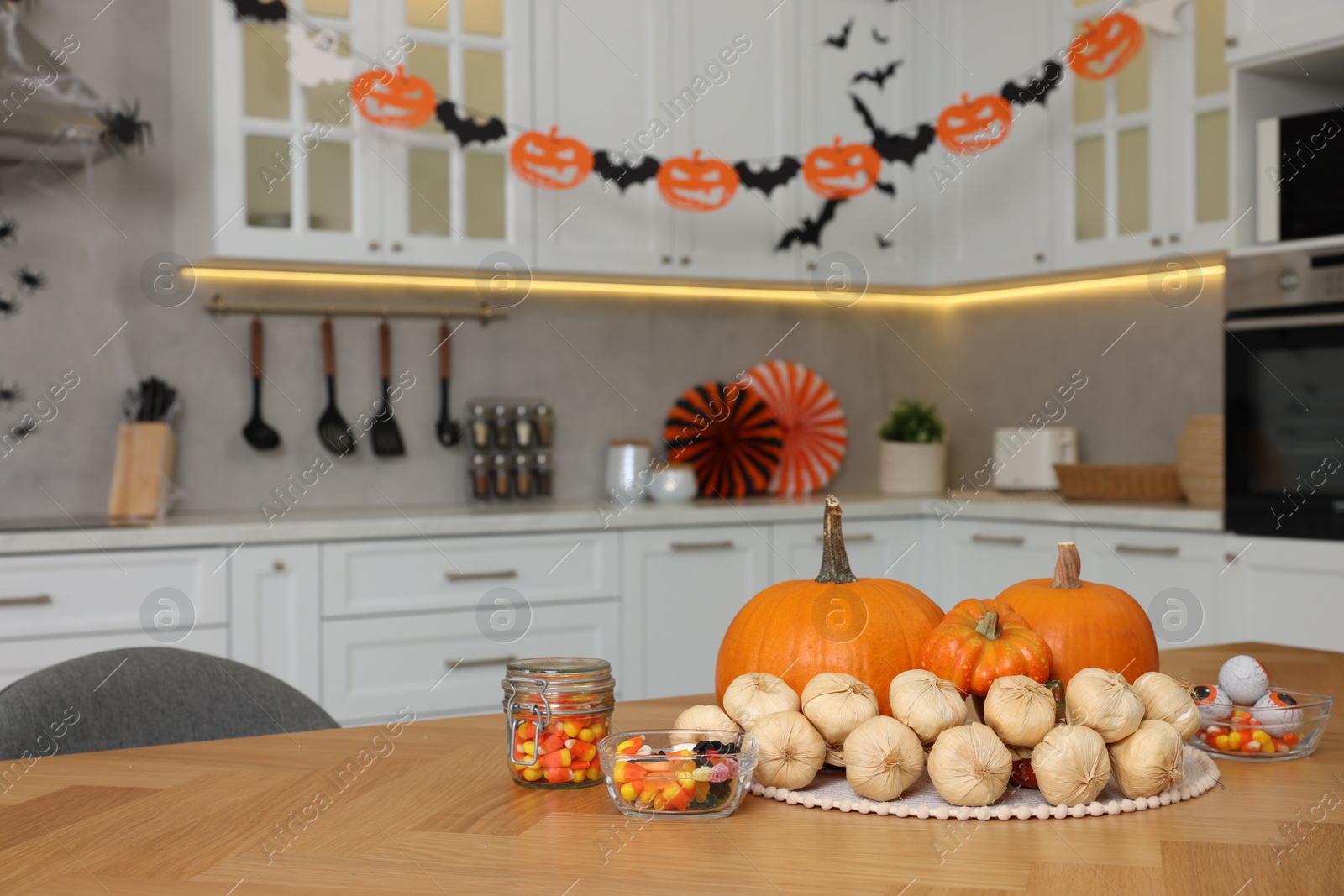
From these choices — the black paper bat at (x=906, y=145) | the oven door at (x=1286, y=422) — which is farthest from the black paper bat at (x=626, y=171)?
the oven door at (x=1286, y=422)

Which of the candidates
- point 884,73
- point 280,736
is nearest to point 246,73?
point 884,73

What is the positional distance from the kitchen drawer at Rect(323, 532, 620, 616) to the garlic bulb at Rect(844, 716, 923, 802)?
2247 mm

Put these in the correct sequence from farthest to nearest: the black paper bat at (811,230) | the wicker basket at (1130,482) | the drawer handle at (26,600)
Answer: the black paper bat at (811,230) < the wicker basket at (1130,482) < the drawer handle at (26,600)

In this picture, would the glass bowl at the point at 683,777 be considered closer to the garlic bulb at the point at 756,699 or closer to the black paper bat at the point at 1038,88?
the garlic bulb at the point at 756,699

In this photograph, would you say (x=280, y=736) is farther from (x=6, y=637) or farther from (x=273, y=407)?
(x=273, y=407)

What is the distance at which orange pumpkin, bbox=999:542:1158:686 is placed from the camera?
0.99m

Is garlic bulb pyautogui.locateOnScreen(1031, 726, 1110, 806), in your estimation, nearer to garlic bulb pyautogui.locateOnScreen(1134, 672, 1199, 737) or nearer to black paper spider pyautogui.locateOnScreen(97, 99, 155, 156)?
garlic bulb pyautogui.locateOnScreen(1134, 672, 1199, 737)

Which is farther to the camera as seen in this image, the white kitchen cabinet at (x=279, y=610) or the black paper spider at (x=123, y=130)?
the black paper spider at (x=123, y=130)

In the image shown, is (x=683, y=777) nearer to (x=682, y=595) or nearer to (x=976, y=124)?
(x=682, y=595)

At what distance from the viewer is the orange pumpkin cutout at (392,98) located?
3076mm

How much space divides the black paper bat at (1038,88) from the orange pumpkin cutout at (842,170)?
15.8 inches

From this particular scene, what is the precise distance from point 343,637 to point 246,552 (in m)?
0.30

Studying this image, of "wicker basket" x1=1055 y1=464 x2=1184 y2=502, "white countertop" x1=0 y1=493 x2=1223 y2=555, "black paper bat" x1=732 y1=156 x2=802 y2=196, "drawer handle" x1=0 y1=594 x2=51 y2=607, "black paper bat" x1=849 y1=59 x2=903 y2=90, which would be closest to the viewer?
"drawer handle" x1=0 y1=594 x2=51 y2=607

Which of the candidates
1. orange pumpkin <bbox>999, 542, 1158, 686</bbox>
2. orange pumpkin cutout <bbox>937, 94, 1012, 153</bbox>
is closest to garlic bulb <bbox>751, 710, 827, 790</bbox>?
orange pumpkin <bbox>999, 542, 1158, 686</bbox>
